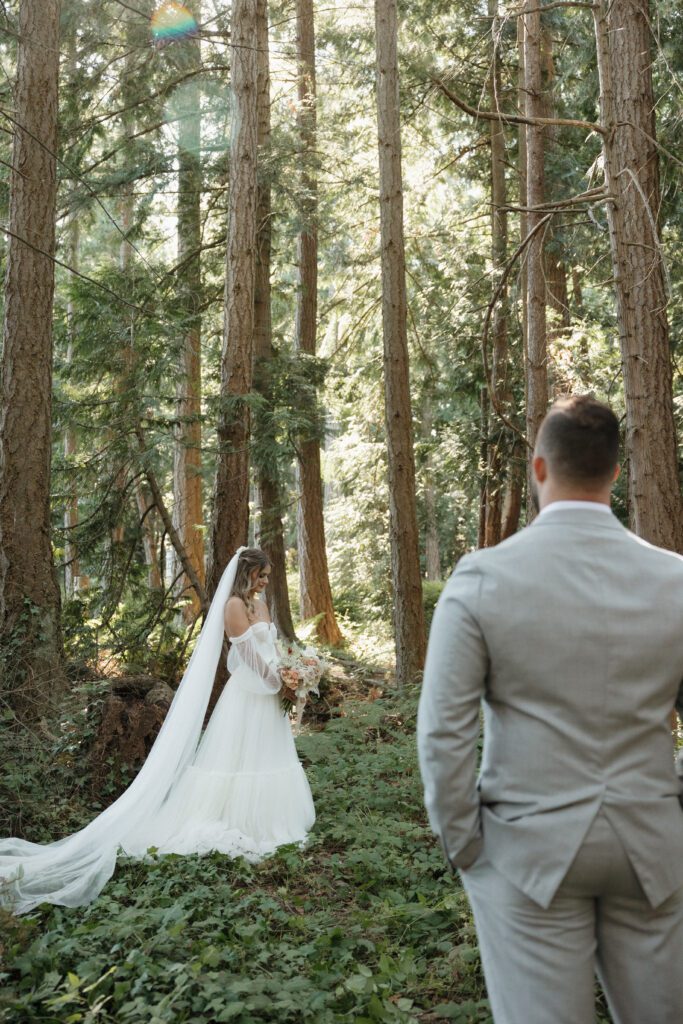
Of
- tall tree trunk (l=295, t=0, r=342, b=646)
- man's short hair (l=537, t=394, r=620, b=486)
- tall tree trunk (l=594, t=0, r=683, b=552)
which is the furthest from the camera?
tall tree trunk (l=295, t=0, r=342, b=646)

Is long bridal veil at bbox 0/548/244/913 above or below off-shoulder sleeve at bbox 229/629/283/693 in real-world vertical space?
below

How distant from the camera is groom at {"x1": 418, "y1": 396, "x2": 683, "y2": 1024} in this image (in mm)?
2473

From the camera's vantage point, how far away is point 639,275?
25.7 feet

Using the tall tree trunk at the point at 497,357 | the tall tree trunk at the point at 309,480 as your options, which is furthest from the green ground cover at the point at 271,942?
the tall tree trunk at the point at 309,480

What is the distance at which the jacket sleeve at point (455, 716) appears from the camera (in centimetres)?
254

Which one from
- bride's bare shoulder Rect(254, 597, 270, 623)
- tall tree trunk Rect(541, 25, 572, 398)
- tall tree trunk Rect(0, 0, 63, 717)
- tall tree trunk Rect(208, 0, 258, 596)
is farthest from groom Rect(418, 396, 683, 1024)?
tall tree trunk Rect(541, 25, 572, 398)

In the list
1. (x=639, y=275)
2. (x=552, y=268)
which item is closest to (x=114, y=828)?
(x=639, y=275)

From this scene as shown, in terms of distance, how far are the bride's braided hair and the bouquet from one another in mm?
652

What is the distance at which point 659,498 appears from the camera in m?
7.70

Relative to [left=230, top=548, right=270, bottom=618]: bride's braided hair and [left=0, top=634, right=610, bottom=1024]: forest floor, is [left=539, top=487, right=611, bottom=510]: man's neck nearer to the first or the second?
[left=0, top=634, right=610, bottom=1024]: forest floor

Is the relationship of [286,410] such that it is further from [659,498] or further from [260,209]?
[659,498]

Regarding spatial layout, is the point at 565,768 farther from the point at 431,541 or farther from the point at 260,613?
the point at 431,541

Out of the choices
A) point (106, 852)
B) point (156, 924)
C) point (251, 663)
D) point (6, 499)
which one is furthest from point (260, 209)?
point (156, 924)

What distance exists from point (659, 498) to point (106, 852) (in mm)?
4822
